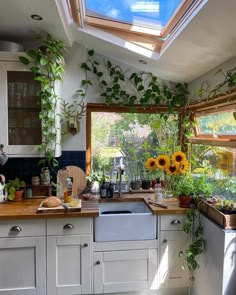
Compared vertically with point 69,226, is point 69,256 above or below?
below

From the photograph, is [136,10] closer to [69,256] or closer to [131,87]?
[131,87]

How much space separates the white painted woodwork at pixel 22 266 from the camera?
1948mm

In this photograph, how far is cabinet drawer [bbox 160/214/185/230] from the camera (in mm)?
2115

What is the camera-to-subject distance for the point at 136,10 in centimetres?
190

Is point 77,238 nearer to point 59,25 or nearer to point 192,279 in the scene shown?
point 192,279

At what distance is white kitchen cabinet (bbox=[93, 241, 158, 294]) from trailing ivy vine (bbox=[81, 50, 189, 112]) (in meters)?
1.50

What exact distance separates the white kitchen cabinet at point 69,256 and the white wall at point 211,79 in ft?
5.29

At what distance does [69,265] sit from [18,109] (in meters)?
1.44

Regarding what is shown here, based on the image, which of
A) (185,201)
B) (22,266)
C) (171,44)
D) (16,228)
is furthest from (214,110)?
(22,266)

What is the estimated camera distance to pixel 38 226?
1966 mm

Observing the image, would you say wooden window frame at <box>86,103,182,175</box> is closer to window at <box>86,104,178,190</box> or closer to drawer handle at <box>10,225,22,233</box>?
window at <box>86,104,178,190</box>

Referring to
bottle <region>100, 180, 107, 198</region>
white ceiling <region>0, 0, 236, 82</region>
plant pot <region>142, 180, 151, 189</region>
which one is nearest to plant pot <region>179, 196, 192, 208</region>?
plant pot <region>142, 180, 151, 189</region>

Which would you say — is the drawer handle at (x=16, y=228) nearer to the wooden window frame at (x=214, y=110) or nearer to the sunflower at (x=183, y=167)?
the sunflower at (x=183, y=167)

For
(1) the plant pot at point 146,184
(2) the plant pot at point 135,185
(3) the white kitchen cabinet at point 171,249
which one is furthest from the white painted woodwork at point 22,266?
(1) the plant pot at point 146,184
